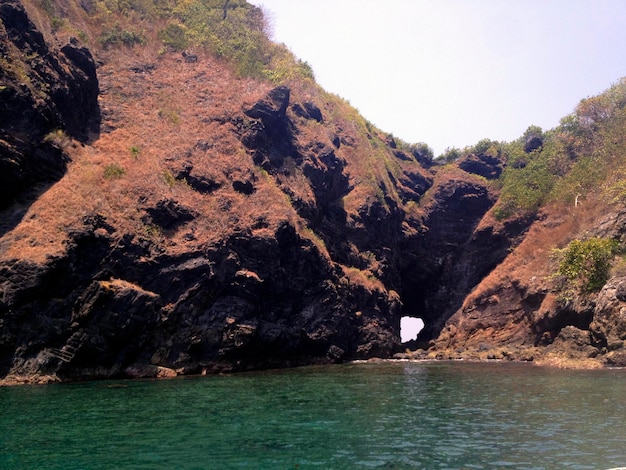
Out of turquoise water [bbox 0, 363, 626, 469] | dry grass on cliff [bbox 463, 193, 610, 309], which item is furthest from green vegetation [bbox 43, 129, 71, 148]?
dry grass on cliff [bbox 463, 193, 610, 309]

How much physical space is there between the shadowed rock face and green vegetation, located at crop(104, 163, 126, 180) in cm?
338

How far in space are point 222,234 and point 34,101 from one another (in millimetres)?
18566

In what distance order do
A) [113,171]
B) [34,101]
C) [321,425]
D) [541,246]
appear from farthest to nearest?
1. [541,246]
2. [113,171]
3. [34,101]
4. [321,425]

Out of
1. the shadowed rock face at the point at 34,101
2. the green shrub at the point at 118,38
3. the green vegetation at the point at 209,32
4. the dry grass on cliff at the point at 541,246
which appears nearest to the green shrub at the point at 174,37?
the green vegetation at the point at 209,32

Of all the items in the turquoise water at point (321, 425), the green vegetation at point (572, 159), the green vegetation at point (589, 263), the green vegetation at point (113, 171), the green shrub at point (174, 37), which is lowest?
the turquoise water at point (321, 425)

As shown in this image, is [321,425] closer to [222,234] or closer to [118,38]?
[222,234]

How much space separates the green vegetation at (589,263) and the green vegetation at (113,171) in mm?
40869

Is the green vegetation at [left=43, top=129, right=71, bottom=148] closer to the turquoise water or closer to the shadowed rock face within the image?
the shadowed rock face

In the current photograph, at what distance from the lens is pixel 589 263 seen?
42406 millimetres

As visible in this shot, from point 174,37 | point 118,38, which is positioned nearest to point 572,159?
point 174,37

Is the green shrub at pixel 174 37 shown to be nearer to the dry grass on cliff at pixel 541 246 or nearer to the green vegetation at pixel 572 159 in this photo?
the green vegetation at pixel 572 159

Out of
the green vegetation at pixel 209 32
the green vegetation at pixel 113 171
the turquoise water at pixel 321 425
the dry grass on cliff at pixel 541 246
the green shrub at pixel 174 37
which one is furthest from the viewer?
the green shrub at pixel 174 37

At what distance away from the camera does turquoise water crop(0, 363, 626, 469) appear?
41.8 ft

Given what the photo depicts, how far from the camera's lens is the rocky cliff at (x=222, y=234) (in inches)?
1344
